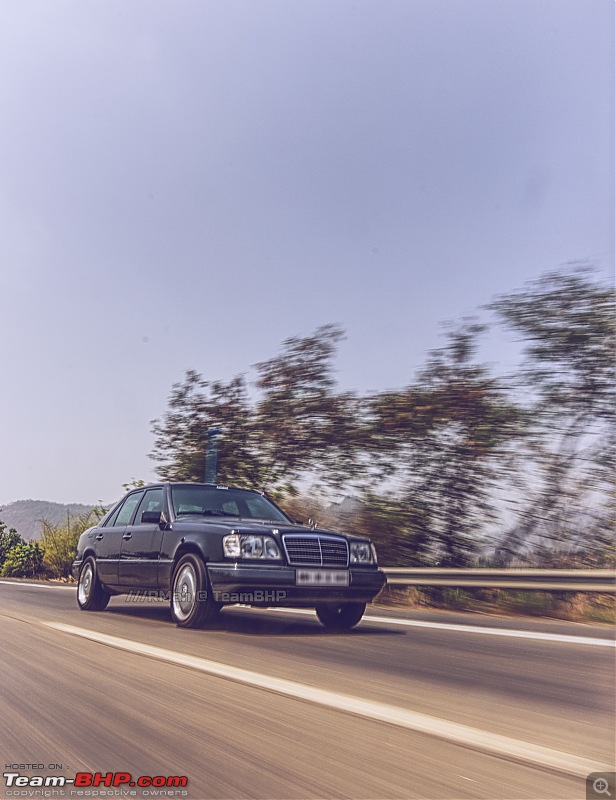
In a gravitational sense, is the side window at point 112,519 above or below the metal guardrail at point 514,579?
above

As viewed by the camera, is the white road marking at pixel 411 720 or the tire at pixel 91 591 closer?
the white road marking at pixel 411 720

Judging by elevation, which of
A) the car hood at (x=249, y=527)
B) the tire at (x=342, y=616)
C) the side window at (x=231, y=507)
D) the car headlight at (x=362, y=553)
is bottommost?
the tire at (x=342, y=616)

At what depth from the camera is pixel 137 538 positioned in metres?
9.61

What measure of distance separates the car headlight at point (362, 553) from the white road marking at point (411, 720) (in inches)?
100

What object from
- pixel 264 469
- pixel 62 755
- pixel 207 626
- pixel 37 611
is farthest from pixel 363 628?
pixel 264 469

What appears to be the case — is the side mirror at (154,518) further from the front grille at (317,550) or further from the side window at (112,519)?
the side window at (112,519)

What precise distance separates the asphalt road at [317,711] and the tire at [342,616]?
705 mm

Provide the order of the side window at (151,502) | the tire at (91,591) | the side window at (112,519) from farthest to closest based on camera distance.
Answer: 1. the side window at (112,519)
2. the tire at (91,591)
3. the side window at (151,502)

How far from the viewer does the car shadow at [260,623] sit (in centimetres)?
797

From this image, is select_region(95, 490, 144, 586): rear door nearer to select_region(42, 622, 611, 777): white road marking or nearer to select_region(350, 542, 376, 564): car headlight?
select_region(350, 542, 376, 564): car headlight

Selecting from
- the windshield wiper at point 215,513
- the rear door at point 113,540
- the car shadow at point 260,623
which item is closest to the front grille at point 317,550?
the car shadow at point 260,623

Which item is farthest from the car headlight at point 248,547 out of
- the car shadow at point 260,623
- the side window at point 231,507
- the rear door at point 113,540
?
the rear door at point 113,540

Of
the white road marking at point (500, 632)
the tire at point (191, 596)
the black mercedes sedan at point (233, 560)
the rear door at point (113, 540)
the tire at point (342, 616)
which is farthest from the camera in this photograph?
the rear door at point (113, 540)

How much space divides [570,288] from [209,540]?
20.5 feet
